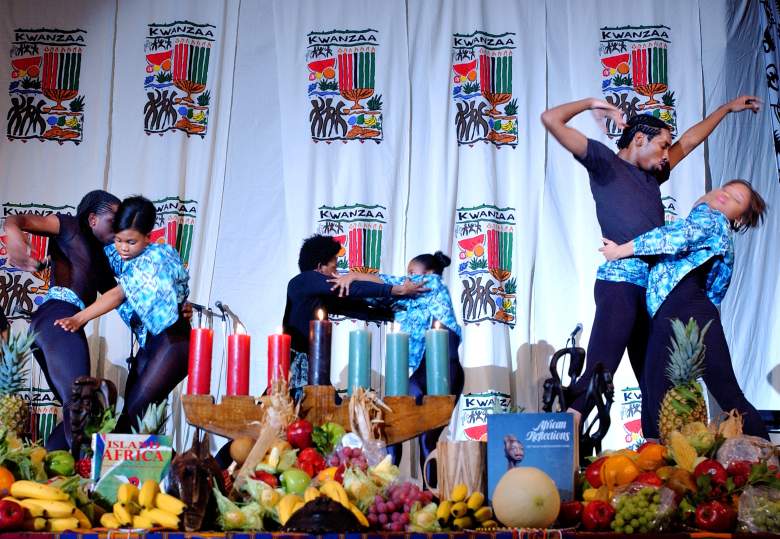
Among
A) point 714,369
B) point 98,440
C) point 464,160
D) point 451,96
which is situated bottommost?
point 98,440

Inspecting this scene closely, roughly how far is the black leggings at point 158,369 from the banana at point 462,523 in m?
2.27

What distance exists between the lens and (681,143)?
5.42m

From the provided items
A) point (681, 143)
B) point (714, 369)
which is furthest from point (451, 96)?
point (714, 369)

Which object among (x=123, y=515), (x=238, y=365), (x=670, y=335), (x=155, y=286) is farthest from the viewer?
(x=155, y=286)

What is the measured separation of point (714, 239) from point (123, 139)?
3.42 meters

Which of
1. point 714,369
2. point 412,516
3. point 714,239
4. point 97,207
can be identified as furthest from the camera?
point 97,207

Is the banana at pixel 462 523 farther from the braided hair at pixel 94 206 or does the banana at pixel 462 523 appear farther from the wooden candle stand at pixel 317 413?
the braided hair at pixel 94 206

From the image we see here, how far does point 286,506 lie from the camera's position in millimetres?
2201

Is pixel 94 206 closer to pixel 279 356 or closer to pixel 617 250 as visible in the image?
pixel 279 356

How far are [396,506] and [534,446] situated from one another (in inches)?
16.3

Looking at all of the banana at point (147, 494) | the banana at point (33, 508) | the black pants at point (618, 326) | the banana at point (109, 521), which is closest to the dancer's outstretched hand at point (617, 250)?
the black pants at point (618, 326)

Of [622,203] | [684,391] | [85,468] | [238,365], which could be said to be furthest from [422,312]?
[85,468]

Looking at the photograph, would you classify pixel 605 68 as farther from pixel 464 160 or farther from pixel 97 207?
pixel 97 207

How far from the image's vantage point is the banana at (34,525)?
2182mm
